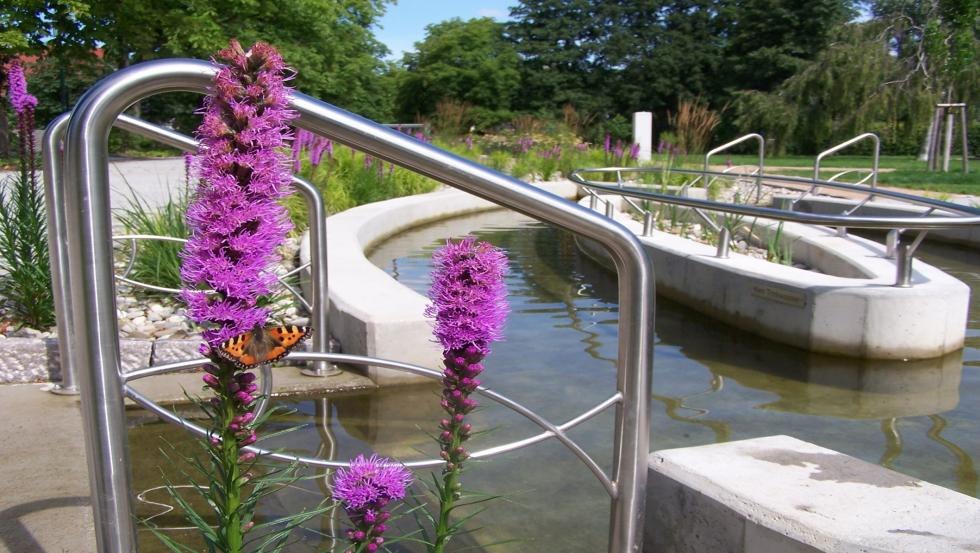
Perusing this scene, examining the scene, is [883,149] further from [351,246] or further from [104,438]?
[104,438]

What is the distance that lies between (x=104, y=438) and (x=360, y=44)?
41.7 m

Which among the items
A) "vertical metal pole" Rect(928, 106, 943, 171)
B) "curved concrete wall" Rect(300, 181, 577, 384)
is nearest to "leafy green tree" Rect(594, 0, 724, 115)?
"vertical metal pole" Rect(928, 106, 943, 171)

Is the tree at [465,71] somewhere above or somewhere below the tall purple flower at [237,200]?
above

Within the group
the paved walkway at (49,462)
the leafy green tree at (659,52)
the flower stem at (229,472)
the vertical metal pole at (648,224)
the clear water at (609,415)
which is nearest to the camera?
the flower stem at (229,472)

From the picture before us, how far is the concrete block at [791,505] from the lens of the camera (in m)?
1.99

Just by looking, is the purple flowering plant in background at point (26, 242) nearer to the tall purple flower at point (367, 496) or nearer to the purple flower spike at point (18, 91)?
the purple flower spike at point (18, 91)

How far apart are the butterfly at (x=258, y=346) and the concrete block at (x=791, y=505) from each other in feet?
4.52

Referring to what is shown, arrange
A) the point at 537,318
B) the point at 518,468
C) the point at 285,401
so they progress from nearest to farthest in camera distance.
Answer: the point at 518,468 < the point at 285,401 < the point at 537,318

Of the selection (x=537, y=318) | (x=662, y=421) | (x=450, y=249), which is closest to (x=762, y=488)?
(x=450, y=249)

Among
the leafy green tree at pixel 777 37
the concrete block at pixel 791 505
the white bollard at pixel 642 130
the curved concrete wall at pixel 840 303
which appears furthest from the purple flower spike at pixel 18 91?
the leafy green tree at pixel 777 37

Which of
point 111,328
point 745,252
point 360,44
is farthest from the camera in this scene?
point 360,44

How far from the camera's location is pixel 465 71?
50719 mm

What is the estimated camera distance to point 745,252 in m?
8.76

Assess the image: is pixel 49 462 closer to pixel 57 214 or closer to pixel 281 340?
pixel 57 214
